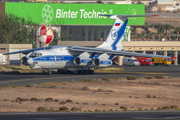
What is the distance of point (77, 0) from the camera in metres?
166

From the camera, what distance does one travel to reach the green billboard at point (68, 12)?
101 m

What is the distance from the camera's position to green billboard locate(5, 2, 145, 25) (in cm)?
10100

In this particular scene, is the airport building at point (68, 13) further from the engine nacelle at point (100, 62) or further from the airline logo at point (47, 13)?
the engine nacelle at point (100, 62)

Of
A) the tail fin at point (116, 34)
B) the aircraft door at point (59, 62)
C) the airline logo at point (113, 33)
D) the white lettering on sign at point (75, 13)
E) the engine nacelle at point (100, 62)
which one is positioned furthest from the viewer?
the white lettering on sign at point (75, 13)

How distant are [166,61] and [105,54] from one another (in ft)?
121

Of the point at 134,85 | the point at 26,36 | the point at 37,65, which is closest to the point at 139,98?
the point at 134,85

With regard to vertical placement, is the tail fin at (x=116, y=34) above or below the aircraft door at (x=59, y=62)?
above

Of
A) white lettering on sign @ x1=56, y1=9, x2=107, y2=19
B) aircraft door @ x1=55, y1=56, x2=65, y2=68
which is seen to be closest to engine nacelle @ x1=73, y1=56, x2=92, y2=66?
aircraft door @ x1=55, y1=56, x2=65, y2=68

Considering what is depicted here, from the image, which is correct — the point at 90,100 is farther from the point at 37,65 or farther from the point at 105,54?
the point at 105,54

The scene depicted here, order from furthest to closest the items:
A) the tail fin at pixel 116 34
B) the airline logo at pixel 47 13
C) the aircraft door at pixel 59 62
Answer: the airline logo at pixel 47 13
the tail fin at pixel 116 34
the aircraft door at pixel 59 62

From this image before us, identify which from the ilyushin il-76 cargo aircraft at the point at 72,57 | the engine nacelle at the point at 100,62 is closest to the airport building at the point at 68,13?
the ilyushin il-76 cargo aircraft at the point at 72,57

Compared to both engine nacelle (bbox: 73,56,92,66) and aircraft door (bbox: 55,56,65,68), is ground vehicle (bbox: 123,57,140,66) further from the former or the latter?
aircraft door (bbox: 55,56,65,68)

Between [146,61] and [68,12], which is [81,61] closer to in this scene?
A: [146,61]
